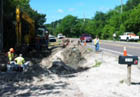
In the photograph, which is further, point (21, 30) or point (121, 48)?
point (121, 48)

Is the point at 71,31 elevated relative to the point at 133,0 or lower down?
lower down

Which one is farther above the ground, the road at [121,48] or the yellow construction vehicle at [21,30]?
the yellow construction vehicle at [21,30]

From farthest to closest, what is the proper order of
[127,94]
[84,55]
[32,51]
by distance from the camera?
[32,51] → [84,55] → [127,94]

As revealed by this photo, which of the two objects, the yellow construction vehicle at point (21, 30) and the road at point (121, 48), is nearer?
the yellow construction vehicle at point (21, 30)

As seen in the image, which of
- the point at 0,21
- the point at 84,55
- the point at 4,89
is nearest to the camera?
the point at 4,89

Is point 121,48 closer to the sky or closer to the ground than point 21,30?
closer to the ground

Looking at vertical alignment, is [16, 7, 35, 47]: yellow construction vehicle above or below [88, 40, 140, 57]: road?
above

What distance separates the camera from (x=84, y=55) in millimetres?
19938

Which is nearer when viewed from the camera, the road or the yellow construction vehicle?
the yellow construction vehicle

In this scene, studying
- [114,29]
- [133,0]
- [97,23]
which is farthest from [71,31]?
[114,29]

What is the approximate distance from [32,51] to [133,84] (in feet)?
51.6

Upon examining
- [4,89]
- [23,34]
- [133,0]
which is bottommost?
[4,89]

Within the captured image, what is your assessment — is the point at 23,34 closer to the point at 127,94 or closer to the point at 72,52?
the point at 72,52

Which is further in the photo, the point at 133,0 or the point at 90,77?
the point at 133,0
